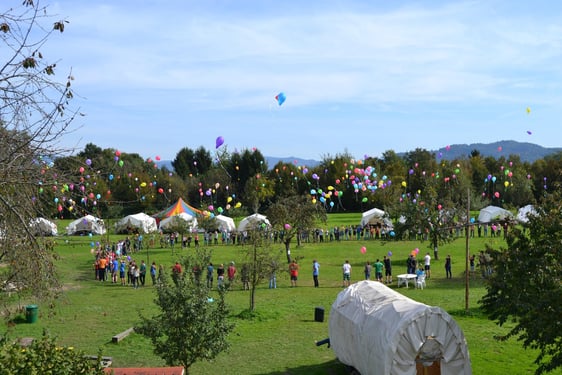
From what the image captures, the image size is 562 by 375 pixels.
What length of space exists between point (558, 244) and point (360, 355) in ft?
15.9

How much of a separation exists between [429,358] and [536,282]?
270 cm

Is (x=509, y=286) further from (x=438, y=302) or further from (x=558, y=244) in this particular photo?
(x=438, y=302)

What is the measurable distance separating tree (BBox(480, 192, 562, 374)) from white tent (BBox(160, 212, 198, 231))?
3602 cm

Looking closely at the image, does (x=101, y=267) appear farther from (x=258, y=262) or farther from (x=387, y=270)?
(x=387, y=270)

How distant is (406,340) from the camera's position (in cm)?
1266

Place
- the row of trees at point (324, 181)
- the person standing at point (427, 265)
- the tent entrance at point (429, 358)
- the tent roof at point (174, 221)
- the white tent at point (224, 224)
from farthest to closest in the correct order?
the row of trees at point (324, 181) → the white tent at point (224, 224) → the tent roof at point (174, 221) → the person standing at point (427, 265) → the tent entrance at point (429, 358)

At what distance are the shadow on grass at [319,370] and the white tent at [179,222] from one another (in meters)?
32.2

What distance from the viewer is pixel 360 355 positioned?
45.6ft

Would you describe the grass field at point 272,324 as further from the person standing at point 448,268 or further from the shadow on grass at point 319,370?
the person standing at point 448,268

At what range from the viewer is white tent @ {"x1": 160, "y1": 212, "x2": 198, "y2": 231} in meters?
48.1

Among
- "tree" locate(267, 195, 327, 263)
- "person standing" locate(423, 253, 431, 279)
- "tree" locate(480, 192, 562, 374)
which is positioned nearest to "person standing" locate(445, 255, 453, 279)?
"person standing" locate(423, 253, 431, 279)

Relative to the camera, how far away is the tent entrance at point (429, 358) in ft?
42.3

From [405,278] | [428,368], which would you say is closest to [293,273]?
[405,278]

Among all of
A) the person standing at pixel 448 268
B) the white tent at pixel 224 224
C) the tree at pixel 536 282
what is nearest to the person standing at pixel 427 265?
the person standing at pixel 448 268
